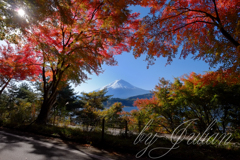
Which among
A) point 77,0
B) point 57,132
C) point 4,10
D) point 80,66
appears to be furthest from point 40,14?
point 57,132

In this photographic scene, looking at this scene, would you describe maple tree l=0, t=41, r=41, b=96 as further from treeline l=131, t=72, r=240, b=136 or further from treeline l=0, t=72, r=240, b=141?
treeline l=131, t=72, r=240, b=136

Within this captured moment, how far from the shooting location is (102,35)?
6789 mm

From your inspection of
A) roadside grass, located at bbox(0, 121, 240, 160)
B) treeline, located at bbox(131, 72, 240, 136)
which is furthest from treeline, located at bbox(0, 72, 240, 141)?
roadside grass, located at bbox(0, 121, 240, 160)

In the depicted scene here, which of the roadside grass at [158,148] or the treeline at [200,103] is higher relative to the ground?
the treeline at [200,103]

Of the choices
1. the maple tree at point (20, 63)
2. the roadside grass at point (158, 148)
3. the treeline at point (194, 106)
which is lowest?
the roadside grass at point (158, 148)

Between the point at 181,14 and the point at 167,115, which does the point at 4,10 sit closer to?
the point at 181,14

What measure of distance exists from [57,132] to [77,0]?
22.2 ft

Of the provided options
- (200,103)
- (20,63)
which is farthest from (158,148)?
(20,63)

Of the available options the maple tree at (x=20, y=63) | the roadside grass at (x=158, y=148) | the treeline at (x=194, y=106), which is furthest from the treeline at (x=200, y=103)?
the maple tree at (x=20, y=63)

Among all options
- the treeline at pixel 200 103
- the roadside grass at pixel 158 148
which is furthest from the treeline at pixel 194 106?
the roadside grass at pixel 158 148

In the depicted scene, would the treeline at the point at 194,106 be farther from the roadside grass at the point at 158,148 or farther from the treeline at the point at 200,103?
the roadside grass at the point at 158,148

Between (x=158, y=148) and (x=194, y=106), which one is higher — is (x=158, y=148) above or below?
below

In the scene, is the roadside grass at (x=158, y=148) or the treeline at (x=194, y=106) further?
the treeline at (x=194, y=106)

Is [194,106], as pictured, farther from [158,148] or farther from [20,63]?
[20,63]
